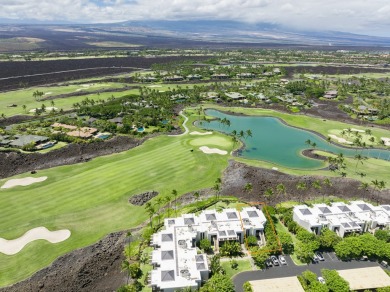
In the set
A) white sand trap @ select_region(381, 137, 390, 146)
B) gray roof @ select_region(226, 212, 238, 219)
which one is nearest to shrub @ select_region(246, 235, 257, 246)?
gray roof @ select_region(226, 212, 238, 219)

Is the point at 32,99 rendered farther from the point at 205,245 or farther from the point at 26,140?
the point at 205,245

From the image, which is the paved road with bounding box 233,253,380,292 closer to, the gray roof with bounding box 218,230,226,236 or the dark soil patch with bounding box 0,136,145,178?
the gray roof with bounding box 218,230,226,236

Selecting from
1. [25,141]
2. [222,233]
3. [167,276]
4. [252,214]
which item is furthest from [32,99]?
[167,276]

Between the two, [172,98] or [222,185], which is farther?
[172,98]

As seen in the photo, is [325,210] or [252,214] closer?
[252,214]

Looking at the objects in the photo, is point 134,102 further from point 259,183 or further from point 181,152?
point 259,183

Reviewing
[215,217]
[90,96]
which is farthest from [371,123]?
[90,96]
